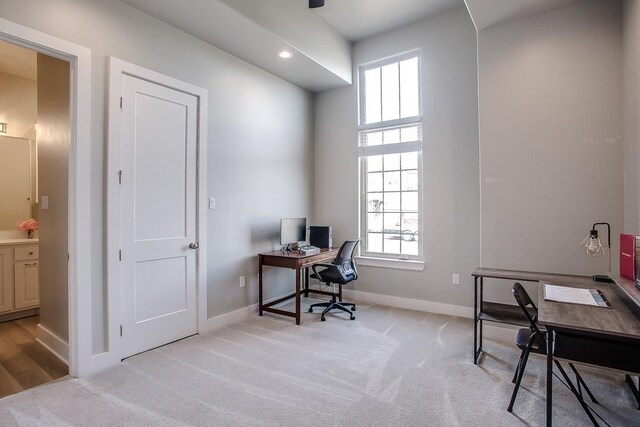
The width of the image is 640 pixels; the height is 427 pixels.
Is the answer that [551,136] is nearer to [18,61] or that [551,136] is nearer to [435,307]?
[435,307]

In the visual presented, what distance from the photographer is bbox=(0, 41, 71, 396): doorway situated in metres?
2.68

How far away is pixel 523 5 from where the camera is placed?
286 centimetres

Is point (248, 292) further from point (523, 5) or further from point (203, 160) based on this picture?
point (523, 5)

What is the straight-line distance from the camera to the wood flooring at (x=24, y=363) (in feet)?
7.94

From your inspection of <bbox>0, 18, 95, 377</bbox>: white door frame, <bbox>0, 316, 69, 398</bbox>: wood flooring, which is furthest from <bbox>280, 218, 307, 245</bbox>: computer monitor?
<bbox>0, 316, 69, 398</bbox>: wood flooring

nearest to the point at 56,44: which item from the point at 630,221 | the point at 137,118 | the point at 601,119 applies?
the point at 137,118

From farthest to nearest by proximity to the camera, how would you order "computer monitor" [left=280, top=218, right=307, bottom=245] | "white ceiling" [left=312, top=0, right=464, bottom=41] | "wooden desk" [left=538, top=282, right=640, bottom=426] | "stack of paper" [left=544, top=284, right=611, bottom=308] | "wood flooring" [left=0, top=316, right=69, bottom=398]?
"computer monitor" [left=280, top=218, right=307, bottom=245] → "white ceiling" [left=312, top=0, right=464, bottom=41] → "wood flooring" [left=0, top=316, right=69, bottom=398] → "stack of paper" [left=544, top=284, right=611, bottom=308] → "wooden desk" [left=538, top=282, right=640, bottom=426]

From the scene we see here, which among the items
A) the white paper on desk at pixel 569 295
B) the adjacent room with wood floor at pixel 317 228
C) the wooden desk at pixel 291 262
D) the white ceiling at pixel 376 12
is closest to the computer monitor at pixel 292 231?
the adjacent room with wood floor at pixel 317 228

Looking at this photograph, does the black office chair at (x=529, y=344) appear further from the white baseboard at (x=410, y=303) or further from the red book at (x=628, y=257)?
the white baseboard at (x=410, y=303)

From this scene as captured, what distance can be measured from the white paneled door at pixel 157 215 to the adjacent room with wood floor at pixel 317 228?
2cm

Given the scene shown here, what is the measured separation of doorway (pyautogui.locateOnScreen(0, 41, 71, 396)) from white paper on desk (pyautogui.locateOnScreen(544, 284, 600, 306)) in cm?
357

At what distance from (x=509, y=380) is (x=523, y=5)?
10.2 ft

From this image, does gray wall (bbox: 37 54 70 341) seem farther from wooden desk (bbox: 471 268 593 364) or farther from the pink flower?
wooden desk (bbox: 471 268 593 364)

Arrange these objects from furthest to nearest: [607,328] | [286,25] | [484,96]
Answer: [286,25], [484,96], [607,328]
